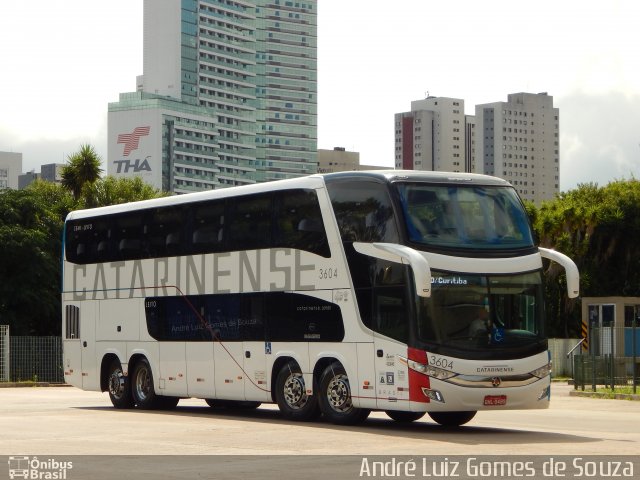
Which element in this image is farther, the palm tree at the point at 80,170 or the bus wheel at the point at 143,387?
the palm tree at the point at 80,170

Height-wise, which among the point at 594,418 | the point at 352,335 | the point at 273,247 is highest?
the point at 273,247

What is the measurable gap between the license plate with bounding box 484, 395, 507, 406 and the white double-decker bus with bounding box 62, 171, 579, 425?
31 mm

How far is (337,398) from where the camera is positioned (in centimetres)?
2323

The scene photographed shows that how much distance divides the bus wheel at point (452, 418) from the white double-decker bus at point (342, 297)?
23mm

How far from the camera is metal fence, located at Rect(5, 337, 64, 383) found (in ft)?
162

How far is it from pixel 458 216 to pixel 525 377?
2859 mm

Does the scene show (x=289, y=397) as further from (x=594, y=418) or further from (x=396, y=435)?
(x=594, y=418)

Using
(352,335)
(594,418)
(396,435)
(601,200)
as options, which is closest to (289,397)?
(352,335)

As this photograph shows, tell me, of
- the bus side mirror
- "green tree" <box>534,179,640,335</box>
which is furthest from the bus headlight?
"green tree" <box>534,179,640,335</box>

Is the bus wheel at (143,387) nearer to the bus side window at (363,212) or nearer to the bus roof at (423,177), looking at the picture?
the bus side window at (363,212)

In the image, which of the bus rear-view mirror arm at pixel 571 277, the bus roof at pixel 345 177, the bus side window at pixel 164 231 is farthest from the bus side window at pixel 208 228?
the bus rear-view mirror arm at pixel 571 277

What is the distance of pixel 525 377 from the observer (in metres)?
21.7

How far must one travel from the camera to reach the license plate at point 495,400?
21.3 metres

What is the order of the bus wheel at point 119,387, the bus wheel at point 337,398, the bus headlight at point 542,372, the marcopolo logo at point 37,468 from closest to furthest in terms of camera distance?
the marcopolo logo at point 37,468 → the bus headlight at point 542,372 → the bus wheel at point 337,398 → the bus wheel at point 119,387
